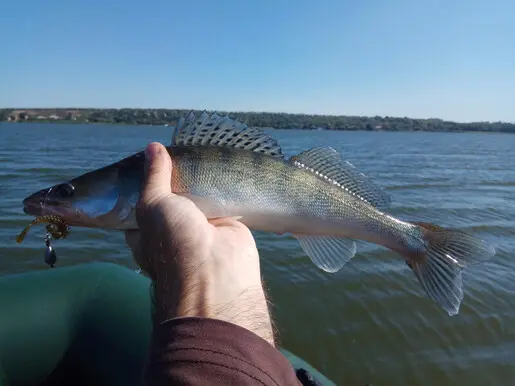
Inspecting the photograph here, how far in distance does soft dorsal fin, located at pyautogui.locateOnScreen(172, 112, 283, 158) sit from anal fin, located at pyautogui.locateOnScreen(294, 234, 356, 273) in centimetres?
88

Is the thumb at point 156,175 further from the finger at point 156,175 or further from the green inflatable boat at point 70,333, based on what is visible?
the green inflatable boat at point 70,333

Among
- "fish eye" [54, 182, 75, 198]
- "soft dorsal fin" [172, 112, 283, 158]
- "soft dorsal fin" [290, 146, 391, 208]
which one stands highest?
"soft dorsal fin" [172, 112, 283, 158]

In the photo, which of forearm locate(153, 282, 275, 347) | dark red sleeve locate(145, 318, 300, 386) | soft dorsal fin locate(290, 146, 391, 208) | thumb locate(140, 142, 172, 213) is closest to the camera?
dark red sleeve locate(145, 318, 300, 386)

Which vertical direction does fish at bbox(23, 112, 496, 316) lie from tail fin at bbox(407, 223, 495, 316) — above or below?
above

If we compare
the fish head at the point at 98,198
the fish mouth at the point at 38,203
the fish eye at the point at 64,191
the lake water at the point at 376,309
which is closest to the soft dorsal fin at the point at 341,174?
the fish head at the point at 98,198

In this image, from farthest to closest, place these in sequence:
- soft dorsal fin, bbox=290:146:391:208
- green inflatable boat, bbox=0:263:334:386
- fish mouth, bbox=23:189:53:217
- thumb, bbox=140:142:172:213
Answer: green inflatable boat, bbox=0:263:334:386 < soft dorsal fin, bbox=290:146:391:208 < fish mouth, bbox=23:189:53:217 < thumb, bbox=140:142:172:213

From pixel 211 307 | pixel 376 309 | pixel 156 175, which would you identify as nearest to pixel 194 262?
pixel 211 307

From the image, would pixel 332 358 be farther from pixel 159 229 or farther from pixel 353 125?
pixel 353 125

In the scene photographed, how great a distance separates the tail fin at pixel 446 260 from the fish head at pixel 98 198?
103 inches

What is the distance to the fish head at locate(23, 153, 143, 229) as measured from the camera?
3.51m

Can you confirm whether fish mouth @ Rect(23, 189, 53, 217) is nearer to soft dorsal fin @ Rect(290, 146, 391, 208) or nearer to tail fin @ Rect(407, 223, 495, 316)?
soft dorsal fin @ Rect(290, 146, 391, 208)

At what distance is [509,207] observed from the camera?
1603cm

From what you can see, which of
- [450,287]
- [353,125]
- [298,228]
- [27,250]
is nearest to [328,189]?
[298,228]

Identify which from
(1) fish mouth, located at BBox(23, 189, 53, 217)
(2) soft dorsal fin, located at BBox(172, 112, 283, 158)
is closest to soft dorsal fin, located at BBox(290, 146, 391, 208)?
(2) soft dorsal fin, located at BBox(172, 112, 283, 158)
